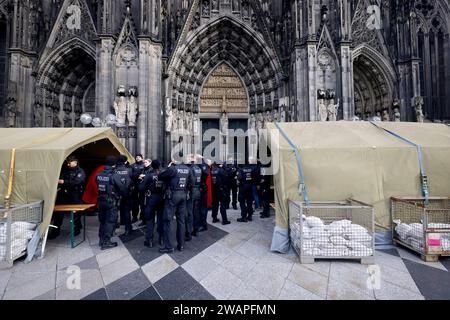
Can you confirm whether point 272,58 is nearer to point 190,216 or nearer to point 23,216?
point 190,216

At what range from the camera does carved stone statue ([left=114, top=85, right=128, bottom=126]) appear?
10.4 meters

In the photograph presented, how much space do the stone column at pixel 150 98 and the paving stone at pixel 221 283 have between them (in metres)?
8.26

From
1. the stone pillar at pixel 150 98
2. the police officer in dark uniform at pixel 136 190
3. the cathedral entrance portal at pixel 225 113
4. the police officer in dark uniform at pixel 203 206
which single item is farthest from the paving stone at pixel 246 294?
the cathedral entrance portal at pixel 225 113

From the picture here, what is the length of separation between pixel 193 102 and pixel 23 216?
36.9 ft

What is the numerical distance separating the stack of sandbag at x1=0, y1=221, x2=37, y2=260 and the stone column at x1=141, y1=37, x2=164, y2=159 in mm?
6479

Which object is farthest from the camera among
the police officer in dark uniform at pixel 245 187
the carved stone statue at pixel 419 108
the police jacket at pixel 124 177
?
the carved stone statue at pixel 419 108

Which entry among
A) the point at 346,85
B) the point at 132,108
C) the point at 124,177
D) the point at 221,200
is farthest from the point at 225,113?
the point at 124,177

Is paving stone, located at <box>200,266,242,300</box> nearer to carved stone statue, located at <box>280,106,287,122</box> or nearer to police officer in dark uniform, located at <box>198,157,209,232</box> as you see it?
police officer in dark uniform, located at <box>198,157,209,232</box>

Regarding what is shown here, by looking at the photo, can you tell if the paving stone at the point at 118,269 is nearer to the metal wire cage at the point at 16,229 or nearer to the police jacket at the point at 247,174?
the metal wire cage at the point at 16,229

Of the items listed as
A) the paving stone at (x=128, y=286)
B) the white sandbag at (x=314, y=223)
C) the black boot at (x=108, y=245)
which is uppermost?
the white sandbag at (x=314, y=223)

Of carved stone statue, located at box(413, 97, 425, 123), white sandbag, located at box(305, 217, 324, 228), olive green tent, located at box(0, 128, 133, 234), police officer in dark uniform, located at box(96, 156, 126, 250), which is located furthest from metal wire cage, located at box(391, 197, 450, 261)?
carved stone statue, located at box(413, 97, 425, 123)

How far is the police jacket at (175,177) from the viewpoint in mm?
4363

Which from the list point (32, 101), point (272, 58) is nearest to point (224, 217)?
point (272, 58)

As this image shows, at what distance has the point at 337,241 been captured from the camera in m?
3.86
